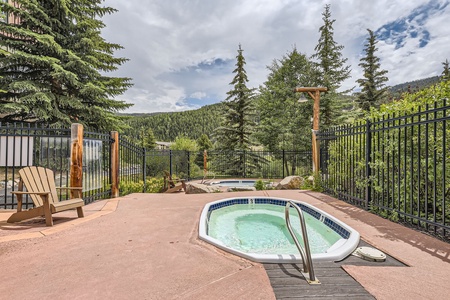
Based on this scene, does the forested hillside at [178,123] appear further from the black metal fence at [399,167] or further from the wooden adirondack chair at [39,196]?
the wooden adirondack chair at [39,196]

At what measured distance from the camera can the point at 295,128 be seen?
49.1ft

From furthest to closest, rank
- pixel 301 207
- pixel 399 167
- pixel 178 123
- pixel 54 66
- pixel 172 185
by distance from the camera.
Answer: pixel 178 123 → pixel 172 185 → pixel 54 66 → pixel 301 207 → pixel 399 167

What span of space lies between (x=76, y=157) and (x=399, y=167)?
6.23 m

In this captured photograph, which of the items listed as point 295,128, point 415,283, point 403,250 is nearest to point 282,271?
point 415,283

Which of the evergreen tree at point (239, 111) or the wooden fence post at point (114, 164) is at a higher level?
the evergreen tree at point (239, 111)

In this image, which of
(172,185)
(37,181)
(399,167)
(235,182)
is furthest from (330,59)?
(37,181)

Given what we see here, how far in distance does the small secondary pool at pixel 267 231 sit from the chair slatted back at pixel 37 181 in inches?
109

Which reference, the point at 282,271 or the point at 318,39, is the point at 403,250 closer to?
the point at 282,271

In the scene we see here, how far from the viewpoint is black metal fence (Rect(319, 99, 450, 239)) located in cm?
310

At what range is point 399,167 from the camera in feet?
12.0

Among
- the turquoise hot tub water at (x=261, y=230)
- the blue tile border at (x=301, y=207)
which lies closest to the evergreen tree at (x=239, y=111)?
the blue tile border at (x=301, y=207)

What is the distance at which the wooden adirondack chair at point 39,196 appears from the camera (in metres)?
3.51

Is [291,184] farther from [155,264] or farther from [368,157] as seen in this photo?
[155,264]

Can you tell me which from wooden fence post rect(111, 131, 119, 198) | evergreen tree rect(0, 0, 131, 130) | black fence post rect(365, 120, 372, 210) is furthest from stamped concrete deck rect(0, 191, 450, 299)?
evergreen tree rect(0, 0, 131, 130)
